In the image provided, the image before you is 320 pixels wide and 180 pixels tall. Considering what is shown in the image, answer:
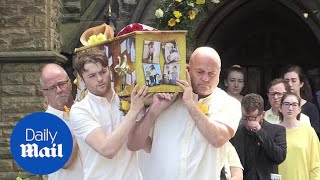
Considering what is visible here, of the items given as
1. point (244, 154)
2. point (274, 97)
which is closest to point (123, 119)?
point (244, 154)

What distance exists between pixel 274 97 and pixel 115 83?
2256 mm

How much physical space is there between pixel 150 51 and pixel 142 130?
1.49 feet

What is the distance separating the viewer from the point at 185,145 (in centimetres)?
363

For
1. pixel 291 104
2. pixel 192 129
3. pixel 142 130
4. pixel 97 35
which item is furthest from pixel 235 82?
pixel 142 130

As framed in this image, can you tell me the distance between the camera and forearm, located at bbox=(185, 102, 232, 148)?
3.48 m

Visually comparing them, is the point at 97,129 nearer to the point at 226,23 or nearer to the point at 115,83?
the point at 115,83

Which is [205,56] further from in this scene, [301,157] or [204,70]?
[301,157]

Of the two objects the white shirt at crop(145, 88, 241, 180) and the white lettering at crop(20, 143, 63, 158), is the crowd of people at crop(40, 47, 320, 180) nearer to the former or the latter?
the white shirt at crop(145, 88, 241, 180)

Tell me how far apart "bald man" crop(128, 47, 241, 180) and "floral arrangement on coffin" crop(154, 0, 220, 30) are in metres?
3.15

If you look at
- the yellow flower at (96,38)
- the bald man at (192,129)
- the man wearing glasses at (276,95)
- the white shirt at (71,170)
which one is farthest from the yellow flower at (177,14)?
the bald man at (192,129)

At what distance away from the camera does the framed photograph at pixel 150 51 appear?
3.47 m

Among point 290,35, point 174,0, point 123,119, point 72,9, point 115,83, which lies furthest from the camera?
point 290,35

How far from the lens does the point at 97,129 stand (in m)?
3.51

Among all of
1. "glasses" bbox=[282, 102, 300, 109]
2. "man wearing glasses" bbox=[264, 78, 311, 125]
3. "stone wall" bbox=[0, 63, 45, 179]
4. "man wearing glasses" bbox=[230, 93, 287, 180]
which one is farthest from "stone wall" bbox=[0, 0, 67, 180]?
"man wearing glasses" bbox=[230, 93, 287, 180]
